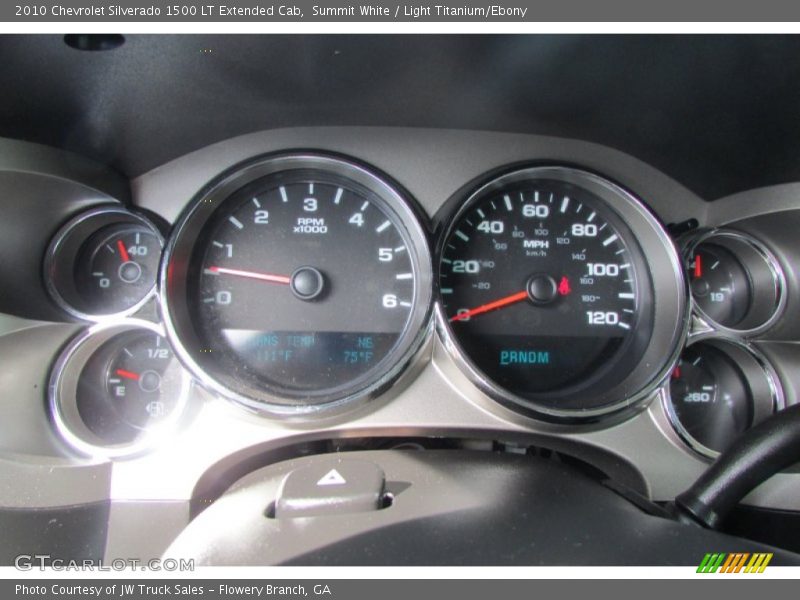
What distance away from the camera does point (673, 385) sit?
2182 millimetres

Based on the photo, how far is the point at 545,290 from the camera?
218 cm

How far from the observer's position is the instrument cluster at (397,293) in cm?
210

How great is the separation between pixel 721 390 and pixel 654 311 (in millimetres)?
381

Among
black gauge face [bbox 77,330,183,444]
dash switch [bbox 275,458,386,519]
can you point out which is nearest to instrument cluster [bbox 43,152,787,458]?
black gauge face [bbox 77,330,183,444]

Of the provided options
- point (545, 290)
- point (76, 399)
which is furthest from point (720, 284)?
point (76, 399)

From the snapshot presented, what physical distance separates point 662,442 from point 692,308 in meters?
0.48

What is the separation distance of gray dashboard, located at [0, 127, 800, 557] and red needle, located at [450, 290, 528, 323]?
227 millimetres

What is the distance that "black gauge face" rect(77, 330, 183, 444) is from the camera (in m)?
2.08

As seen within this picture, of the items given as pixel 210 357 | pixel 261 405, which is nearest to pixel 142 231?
pixel 210 357

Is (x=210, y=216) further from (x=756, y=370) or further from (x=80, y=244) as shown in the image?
(x=756, y=370)

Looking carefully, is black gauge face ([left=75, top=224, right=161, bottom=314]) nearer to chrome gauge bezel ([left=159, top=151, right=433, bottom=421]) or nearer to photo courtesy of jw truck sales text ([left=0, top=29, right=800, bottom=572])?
photo courtesy of jw truck sales text ([left=0, top=29, right=800, bottom=572])

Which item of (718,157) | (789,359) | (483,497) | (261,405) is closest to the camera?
(483,497)

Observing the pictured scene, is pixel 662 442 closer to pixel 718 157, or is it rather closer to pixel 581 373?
pixel 581 373

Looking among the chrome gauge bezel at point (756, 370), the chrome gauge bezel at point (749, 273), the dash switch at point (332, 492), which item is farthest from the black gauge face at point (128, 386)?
the chrome gauge bezel at point (749, 273)
